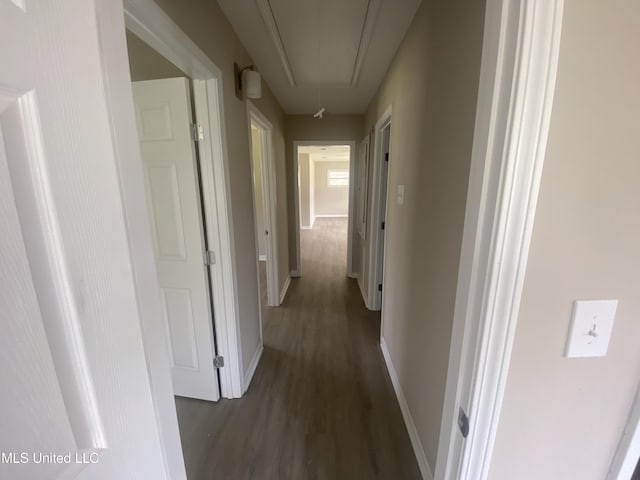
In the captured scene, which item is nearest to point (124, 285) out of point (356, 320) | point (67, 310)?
point (67, 310)

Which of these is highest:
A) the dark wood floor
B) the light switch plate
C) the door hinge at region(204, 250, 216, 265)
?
the light switch plate

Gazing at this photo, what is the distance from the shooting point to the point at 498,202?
0.50 m

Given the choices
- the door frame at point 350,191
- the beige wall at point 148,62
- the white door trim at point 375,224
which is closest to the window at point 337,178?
the door frame at point 350,191

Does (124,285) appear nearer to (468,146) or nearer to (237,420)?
(468,146)

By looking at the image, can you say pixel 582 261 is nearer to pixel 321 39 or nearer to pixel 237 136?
pixel 237 136

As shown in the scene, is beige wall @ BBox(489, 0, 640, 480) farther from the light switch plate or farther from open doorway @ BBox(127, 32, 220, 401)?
open doorway @ BBox(127, 32, 220, 401)

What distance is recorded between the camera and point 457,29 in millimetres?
1089

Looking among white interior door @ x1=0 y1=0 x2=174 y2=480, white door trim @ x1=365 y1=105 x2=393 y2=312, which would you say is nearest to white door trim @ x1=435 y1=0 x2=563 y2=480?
white interior door @ x1=0 y1=0 x2=174 y2=480

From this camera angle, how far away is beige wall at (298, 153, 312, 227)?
853cm

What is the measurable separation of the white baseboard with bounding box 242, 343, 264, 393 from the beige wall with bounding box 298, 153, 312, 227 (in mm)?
6370

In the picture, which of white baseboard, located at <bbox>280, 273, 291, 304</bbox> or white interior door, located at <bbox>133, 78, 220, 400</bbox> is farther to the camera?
white baseboard, located at <bbox>280, 273, 291, 304</bbox>

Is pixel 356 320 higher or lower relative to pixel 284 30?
lower

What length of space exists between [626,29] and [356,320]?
2.86 m

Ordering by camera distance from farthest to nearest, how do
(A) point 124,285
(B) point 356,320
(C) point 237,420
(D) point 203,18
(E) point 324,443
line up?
(B) point 356,320 < (C) point 237,420 < (E) point 324,443 < (D) point 203,18 < (A) point 124,285
